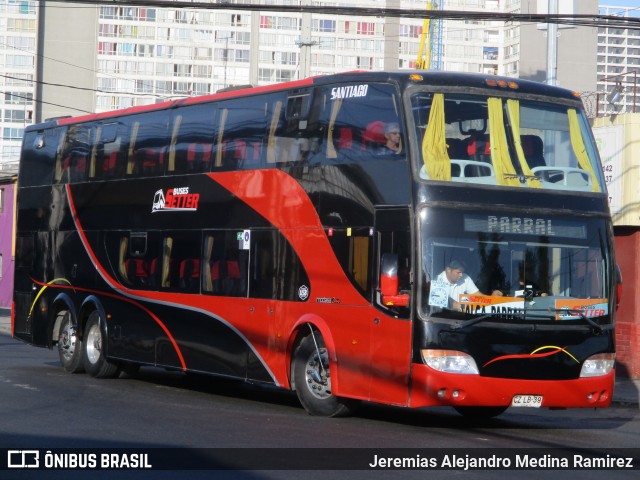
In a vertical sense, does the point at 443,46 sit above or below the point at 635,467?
above

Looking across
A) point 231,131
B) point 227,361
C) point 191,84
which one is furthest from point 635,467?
point 191,84

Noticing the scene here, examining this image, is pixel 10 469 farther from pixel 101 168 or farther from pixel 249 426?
pixel 101 168

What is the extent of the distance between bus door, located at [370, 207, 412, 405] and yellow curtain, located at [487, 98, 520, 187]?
1.21 metres

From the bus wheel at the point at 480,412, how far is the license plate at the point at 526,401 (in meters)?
1.89

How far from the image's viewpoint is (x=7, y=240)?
61531 millimetres

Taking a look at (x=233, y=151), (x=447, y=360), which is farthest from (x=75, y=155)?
(x=447, y=360)

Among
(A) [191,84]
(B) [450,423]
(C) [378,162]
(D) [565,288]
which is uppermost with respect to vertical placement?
(A) [191,84]

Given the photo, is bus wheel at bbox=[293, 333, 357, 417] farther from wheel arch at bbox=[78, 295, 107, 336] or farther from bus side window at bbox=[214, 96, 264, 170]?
wheel arch at bbox=[78, 295, 107, 336]

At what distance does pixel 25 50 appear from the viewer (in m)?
104

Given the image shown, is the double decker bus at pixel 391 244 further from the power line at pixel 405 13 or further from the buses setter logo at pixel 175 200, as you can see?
the power line at pixel 405 13

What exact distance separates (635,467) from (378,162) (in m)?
4.55

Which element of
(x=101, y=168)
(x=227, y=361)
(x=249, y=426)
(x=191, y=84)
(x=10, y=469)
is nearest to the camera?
(x=10, y=469)

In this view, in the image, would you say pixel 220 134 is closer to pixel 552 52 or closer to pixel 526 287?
pixel 526 287

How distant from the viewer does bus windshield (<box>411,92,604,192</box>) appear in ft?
Result: 44.1
